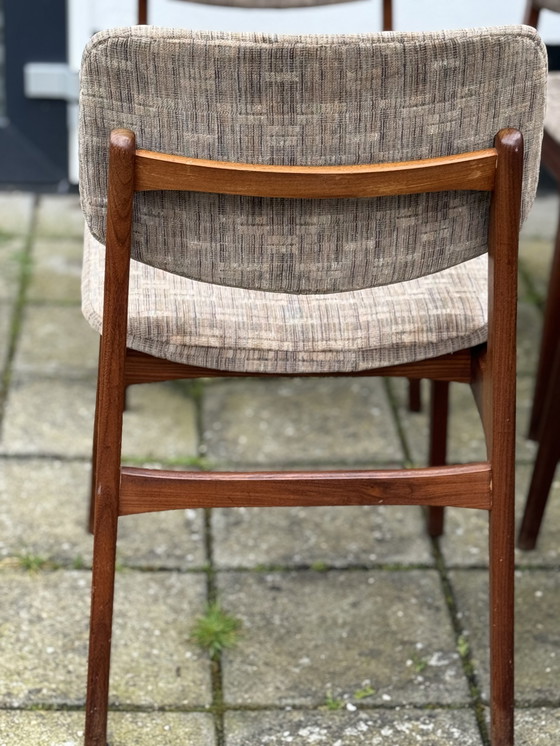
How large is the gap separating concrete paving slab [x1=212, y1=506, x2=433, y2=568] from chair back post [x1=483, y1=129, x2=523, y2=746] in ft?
1.60

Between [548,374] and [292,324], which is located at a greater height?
[292,324]

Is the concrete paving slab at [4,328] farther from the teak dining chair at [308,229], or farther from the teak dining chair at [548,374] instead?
the teak dining chair at [548,374]

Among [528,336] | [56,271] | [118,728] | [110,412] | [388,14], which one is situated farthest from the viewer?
[56,271]

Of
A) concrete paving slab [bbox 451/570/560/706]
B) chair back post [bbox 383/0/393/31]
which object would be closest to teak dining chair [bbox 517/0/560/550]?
concrete paving slab [bbox 451/570/560/706]

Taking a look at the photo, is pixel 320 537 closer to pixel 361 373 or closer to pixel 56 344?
pixel 361 373

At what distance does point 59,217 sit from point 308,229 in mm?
2266

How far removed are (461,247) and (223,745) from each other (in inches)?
31.6

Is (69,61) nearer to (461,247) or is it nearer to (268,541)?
(268,541)

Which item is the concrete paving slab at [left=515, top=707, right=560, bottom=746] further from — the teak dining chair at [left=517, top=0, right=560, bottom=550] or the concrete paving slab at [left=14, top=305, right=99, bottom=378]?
the concrete paving slab at [left=14, top=305, right=99, bottom=378]

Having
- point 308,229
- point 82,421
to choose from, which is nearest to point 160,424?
point 82,421

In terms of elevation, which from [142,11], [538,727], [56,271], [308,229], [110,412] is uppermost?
[142,11]

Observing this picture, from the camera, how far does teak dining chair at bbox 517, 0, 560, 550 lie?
1915 millimetres

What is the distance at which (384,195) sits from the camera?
4.15ft

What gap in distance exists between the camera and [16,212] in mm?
3432
